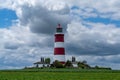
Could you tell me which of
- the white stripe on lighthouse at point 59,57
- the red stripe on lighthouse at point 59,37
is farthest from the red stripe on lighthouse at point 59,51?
the red stripe on lighthouse at point 59,37

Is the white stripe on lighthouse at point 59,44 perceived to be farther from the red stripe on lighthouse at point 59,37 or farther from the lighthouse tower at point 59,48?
the red stripe on lighthouse at point 59,37

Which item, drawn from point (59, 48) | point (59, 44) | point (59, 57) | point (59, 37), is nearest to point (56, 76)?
point (59, 48)

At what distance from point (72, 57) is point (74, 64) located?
533 cm

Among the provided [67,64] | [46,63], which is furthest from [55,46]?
[46,63]

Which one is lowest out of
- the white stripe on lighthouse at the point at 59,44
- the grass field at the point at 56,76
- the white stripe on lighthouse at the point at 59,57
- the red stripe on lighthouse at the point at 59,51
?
the grass field at the point at 56,76

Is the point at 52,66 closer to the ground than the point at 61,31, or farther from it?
closer to the ground

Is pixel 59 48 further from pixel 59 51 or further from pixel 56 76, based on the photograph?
pixel 56 76

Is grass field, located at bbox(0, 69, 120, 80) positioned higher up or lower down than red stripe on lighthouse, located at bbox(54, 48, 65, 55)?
lower down

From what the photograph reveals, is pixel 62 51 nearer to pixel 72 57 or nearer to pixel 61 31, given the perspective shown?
pixel 61 31

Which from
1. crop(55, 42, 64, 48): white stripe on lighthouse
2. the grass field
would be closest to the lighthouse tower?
crop(55, 42, 64, 48): white stripe on lighthouse

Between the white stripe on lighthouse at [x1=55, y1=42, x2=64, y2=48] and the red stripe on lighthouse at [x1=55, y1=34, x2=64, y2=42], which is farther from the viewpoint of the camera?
the red stripe on lighthouse at [x1=55, y1=34, x2=64, y2=42]

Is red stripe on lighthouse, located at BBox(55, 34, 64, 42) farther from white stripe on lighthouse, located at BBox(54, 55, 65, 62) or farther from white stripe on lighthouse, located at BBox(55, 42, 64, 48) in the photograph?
white stripe on lighthouse, located at BBox(54, 55, 65, 62)

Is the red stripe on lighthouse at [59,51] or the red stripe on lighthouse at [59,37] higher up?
the red stripe on lighthouse at [59,37]

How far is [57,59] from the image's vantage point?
320ft
